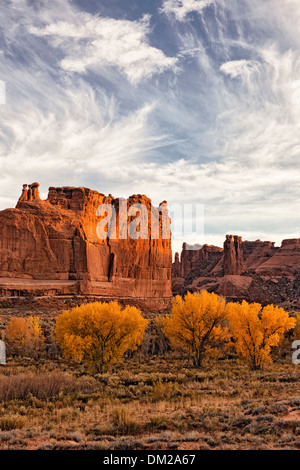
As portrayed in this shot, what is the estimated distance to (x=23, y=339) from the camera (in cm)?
3209

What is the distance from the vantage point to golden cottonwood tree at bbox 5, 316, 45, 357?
31.9 m

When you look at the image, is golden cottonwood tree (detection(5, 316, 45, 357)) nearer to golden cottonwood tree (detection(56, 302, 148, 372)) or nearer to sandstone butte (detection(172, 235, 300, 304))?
golden cottonwood tree (detection(56, 302, 148, 372))

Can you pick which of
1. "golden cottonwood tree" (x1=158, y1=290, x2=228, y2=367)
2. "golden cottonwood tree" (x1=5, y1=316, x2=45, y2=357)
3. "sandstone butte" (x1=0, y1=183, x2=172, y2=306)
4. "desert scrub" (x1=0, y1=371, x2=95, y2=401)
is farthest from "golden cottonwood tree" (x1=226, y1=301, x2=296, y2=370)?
"sandstone butte" (x1=0, y1=183, x2=172, y2=306)

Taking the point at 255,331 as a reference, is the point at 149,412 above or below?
below

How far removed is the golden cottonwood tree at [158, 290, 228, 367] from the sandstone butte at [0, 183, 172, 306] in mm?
40167

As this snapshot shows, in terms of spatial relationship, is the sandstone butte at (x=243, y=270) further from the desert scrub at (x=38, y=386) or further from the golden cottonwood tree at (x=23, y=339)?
the desert scrub at (x=38, y=386)

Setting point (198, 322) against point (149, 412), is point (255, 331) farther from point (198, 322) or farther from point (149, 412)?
point (149, 412)

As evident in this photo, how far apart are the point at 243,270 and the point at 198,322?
107m

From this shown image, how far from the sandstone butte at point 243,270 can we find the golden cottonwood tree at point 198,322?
2495 inches

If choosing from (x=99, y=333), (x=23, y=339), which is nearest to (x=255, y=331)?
(x=99, y=333)

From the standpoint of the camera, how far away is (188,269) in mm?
163125

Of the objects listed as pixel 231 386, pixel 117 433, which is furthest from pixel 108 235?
pixel 117 433
